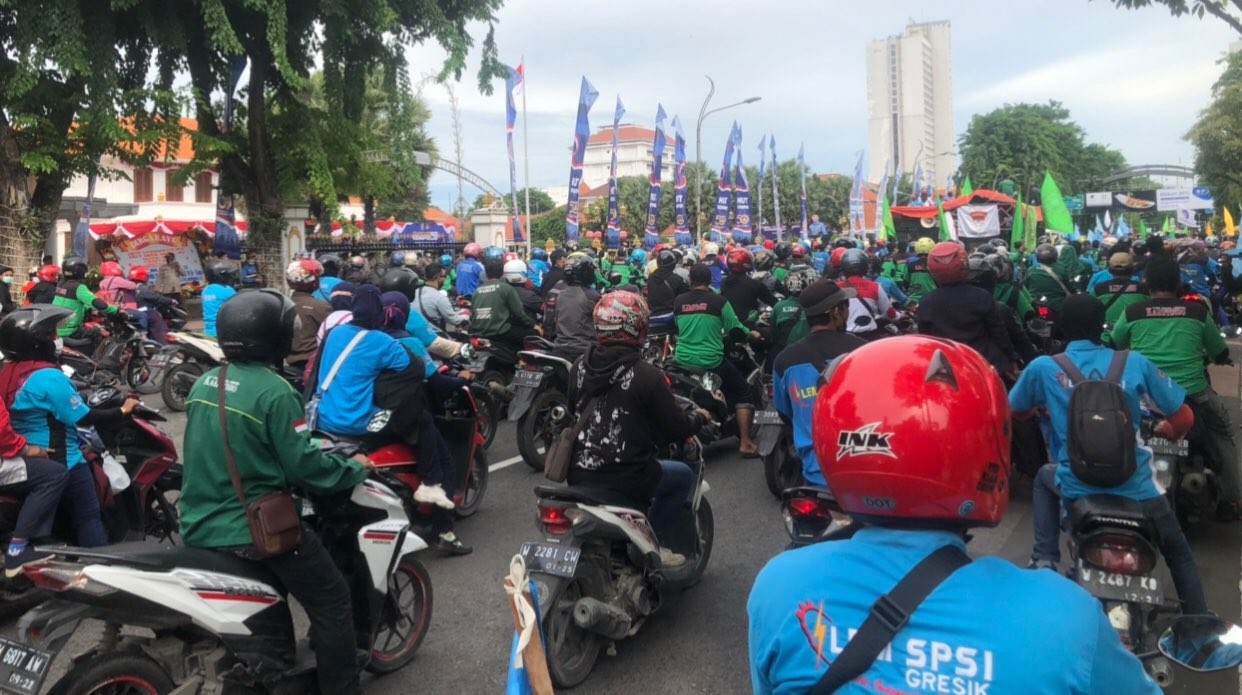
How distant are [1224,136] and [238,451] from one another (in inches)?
2117

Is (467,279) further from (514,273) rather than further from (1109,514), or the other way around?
(1109,514)

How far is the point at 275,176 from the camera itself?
19.0 meters

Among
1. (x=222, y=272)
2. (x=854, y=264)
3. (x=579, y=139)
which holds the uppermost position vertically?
(x=579, y=139)

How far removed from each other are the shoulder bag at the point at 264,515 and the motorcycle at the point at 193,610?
154 millimetres

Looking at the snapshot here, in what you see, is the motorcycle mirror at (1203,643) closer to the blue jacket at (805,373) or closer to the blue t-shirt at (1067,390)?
the blue t-shirt at (1067,390)

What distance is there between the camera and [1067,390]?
13.5ft

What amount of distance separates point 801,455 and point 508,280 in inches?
263

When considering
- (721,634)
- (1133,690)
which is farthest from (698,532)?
(1133,690)

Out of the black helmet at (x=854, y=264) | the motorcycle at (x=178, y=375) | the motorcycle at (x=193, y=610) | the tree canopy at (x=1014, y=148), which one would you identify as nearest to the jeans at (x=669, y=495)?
the motorcycle at (x=193, y=610)

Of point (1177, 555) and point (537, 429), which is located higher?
point (537, 429)

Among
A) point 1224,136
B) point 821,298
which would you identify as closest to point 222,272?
point 821,298

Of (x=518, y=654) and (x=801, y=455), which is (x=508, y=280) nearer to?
(x=801, y=455)

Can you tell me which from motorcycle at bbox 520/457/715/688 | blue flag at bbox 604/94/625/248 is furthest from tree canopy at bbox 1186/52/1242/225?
motorcycle at bbox 520/457/715/688

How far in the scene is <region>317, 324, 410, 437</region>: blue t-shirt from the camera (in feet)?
17.0
